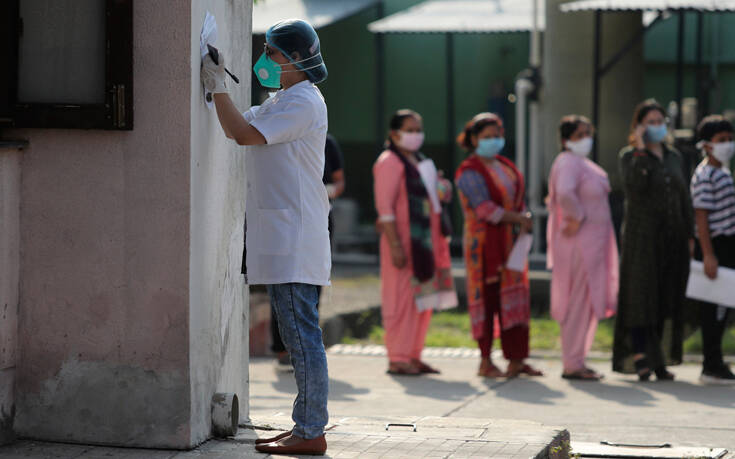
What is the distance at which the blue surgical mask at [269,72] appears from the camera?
15.8 feet

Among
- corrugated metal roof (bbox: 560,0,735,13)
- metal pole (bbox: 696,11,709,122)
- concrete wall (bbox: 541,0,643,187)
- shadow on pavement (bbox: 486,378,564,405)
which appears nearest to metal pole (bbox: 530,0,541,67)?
concrete wall (bbox: 541,0,643,187)

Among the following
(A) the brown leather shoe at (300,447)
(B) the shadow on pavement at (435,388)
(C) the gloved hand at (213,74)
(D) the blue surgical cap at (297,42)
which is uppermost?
(D) the blue surgical cap at (297,42)

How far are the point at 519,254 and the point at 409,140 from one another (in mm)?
1054

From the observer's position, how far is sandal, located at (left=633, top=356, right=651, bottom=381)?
836 cm

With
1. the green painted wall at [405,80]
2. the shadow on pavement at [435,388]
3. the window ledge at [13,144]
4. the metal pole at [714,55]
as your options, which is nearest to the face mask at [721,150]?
the shadow on pavement at [435,388]

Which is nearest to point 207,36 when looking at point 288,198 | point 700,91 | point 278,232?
point 288,198

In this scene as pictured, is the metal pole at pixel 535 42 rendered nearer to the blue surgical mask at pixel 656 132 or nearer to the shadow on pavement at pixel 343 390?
the blue surgical mask at pixel 656 132

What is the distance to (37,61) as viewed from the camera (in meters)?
4.95

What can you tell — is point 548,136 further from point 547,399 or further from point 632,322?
point 547,399

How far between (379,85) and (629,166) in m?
6.42

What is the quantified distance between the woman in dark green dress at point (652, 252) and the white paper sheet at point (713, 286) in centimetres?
15

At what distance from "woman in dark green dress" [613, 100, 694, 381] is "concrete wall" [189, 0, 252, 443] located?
347 centimetres

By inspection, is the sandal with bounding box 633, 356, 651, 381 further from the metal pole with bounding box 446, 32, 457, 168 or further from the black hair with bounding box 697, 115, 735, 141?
the metal pole with bounding box 446, 32, 457, 168

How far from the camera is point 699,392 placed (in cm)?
787
